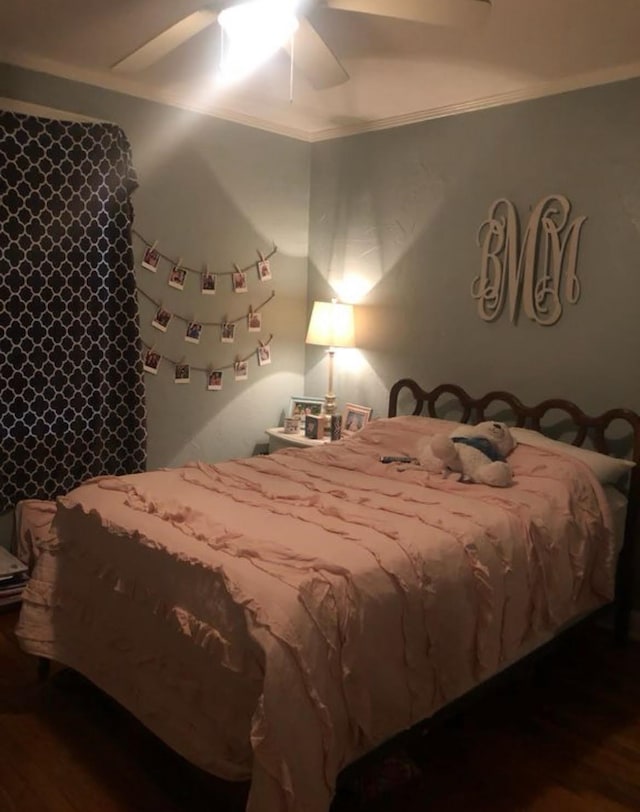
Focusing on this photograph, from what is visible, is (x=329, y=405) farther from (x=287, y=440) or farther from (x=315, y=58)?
(x=315, y=58)

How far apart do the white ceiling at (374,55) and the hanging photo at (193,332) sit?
3.75 feet

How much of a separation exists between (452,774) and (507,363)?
190 centimetres

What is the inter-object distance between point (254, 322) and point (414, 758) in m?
2.61

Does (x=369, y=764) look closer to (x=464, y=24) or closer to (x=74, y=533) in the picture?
(x=74, y=533)

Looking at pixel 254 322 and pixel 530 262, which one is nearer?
pixel 530 262

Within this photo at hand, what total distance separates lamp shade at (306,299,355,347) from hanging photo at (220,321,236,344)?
47 centimetres

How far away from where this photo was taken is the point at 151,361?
3.60m

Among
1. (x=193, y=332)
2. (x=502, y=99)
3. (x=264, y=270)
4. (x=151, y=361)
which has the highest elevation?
(x=502, y=99)

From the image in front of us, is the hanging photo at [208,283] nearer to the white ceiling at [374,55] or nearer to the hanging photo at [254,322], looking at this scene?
the hanging photo at [254,322]

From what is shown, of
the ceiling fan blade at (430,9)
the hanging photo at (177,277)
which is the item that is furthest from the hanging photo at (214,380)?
the ceiling fan blade at (430,9)

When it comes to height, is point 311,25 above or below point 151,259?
above

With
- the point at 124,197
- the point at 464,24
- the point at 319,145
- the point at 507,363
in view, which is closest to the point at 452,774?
the point at 507,363

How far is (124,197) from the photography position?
130 inches

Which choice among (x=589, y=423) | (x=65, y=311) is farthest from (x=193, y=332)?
(x=589, y=423)
